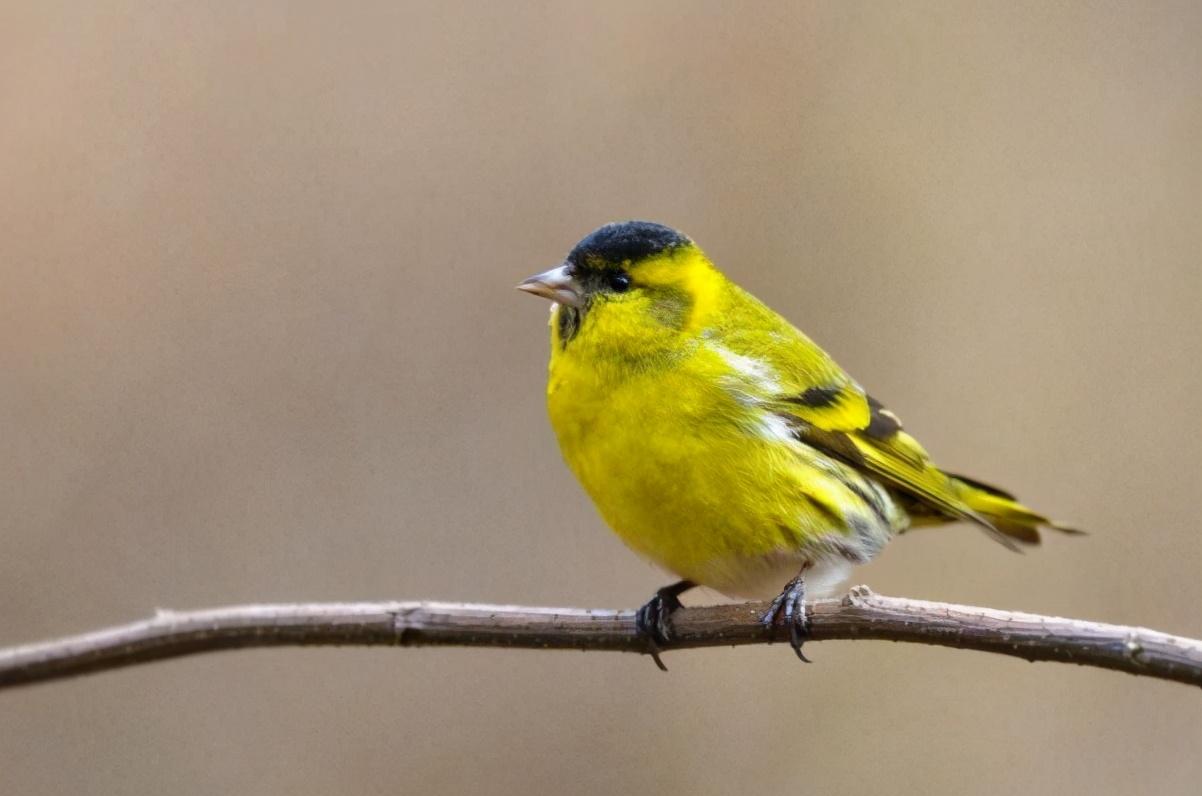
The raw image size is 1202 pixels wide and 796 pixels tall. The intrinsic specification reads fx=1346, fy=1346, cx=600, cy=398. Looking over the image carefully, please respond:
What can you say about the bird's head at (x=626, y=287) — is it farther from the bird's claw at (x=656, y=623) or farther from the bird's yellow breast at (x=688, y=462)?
the bird's claw at (x=656, y=623)

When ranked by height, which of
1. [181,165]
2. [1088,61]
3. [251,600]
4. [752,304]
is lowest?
[251,600]

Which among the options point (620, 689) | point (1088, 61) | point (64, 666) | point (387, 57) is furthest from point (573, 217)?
point (64, 666)

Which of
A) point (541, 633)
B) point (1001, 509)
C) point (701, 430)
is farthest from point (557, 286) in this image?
point (1001, 509)

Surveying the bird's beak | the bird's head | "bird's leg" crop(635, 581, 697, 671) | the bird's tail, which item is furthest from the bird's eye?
the bird's tail

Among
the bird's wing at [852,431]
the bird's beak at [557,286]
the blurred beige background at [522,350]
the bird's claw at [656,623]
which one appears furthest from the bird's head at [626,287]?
the blurred beige background at [522,350]

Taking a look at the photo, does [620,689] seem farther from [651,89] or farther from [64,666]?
[64,666]
